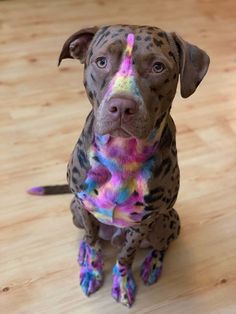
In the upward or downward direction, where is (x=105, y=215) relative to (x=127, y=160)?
downward

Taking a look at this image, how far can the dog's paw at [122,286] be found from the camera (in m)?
1.62

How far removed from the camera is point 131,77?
3.75ft

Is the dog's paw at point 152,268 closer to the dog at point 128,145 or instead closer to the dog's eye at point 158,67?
the dog at point 128,145

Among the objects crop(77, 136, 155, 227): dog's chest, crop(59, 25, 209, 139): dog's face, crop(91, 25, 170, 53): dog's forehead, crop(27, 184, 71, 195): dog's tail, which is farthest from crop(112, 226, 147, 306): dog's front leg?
crop(91, 25, 170, 53): dog's forehead

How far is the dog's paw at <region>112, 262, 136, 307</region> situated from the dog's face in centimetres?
59

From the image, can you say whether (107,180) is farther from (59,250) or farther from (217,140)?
(217,140)

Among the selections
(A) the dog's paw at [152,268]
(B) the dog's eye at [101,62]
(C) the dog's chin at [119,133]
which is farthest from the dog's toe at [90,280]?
(B) the dog's eye at [101,62]

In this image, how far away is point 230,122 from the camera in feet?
7.73

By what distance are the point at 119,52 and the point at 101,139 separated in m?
0.24

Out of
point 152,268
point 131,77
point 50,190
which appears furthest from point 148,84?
point 50,190

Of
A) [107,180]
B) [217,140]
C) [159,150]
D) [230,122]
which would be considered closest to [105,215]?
[107,180]

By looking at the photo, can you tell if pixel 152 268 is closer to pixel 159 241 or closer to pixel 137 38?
pixel 159 241

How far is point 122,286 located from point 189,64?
Result: 0.74 meters

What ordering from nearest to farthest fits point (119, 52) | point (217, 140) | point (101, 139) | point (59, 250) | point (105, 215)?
point (119, 52) < point (101, 139) < point (105, 215) < point (59, 250) < point (217, 140)
